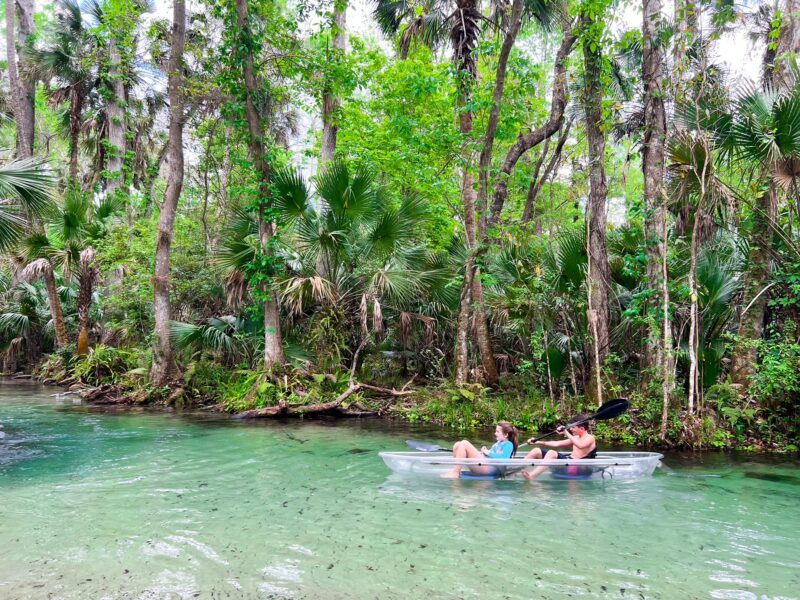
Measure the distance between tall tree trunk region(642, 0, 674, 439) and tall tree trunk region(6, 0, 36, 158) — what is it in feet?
53.9

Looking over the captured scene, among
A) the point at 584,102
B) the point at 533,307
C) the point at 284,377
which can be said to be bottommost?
the point at 284,377

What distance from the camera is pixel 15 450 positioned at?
27.4 feet

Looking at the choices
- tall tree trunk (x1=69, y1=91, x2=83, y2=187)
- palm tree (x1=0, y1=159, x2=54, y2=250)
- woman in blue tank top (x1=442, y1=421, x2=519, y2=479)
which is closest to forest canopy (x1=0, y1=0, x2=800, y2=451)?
palm tree (x1=0, y1=159, x2=54, y2=250)

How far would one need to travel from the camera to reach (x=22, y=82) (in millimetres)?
18297

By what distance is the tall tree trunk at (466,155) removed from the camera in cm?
1138

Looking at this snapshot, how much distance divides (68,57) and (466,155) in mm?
15121

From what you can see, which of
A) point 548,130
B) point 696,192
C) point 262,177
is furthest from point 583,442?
point 262,177

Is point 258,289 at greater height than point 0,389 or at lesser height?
greater

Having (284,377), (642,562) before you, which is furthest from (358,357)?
(642,562)

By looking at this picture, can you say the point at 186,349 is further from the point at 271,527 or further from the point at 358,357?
the point at 271,527

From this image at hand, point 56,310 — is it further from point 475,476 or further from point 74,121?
point 475,476

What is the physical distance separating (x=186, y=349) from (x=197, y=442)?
523 centimetres

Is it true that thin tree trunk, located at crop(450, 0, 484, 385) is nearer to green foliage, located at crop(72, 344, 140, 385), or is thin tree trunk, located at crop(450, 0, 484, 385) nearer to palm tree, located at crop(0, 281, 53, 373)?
green foliage, located at crop(72, 344, 140, 385)

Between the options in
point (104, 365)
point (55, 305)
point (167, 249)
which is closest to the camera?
point (167, 249)
